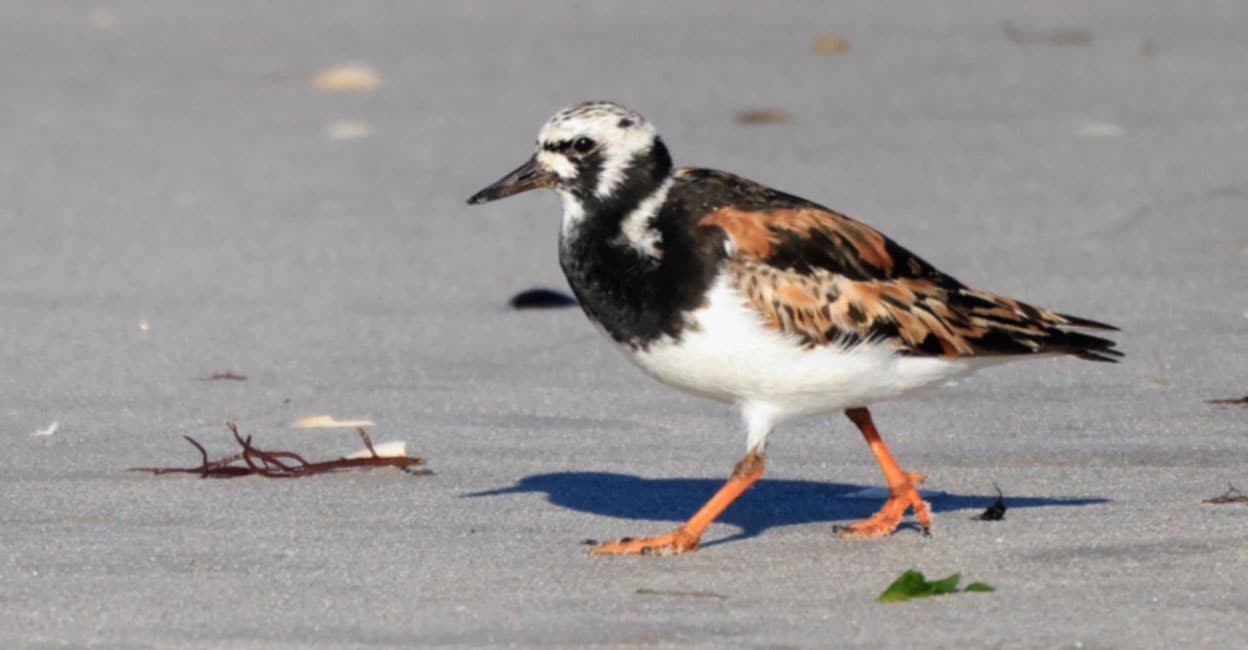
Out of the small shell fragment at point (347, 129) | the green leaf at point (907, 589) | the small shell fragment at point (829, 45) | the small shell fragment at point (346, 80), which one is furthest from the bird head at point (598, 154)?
the small shell fragment at point (829, 45)

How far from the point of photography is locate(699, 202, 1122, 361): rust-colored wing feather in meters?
4.74

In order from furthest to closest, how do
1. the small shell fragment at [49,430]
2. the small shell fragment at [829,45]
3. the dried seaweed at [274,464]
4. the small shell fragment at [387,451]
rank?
the small shell fragment at [829,45] → the small shell fragment at [49,430] → the small shell fragment at [387,451] → the dried seaweed at [274,464]

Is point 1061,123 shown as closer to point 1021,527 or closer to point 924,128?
point 924,128

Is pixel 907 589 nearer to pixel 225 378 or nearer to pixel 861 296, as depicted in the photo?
pixel 861 296

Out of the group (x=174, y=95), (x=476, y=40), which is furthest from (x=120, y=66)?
(x=476, y=40)

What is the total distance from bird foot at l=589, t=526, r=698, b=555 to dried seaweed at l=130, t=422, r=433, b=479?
0.76 meters

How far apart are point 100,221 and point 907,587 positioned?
504cm

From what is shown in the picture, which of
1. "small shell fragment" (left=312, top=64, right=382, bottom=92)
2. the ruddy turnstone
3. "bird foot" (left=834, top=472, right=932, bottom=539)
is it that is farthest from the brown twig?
"small shell fragment" (left=312, top=64, right=382, bottom=92)

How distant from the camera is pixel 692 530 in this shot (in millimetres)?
4785

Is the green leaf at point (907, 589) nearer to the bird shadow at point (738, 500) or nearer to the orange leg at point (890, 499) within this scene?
the orange leg at point (890, 499)

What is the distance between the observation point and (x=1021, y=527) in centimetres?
484

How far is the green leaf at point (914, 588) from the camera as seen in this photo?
13.8ft

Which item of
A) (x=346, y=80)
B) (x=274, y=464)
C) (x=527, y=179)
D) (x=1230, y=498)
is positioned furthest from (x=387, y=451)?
(x=346, y=80)

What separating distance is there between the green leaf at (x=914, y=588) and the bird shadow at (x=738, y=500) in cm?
80
